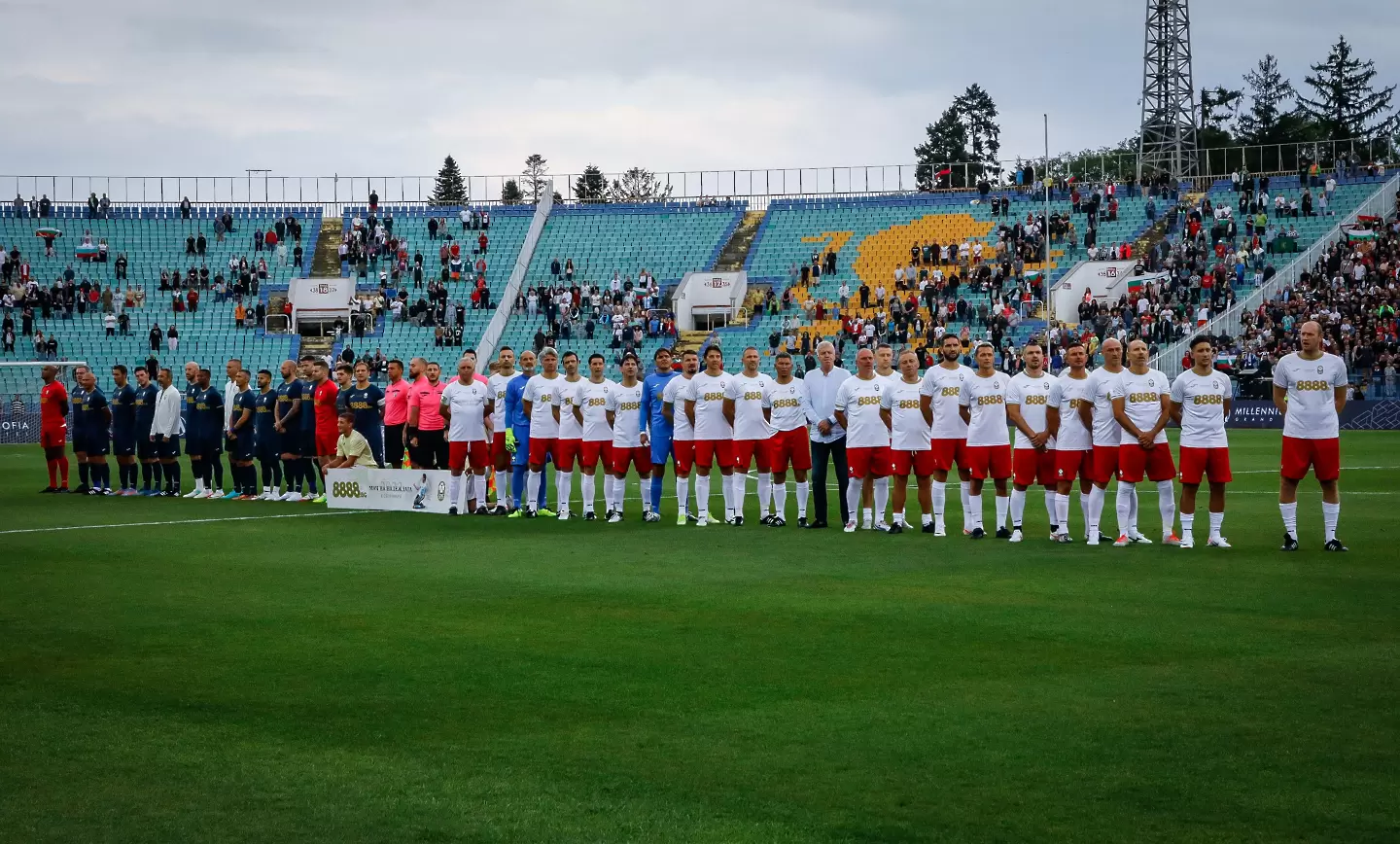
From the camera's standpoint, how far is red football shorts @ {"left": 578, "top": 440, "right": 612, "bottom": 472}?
61.3ft

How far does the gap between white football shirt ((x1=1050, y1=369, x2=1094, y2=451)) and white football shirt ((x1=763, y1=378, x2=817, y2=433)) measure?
130 inches

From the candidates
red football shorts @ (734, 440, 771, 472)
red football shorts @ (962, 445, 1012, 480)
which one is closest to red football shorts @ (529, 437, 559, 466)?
red football shorts @ (734, 440, 771, 472)

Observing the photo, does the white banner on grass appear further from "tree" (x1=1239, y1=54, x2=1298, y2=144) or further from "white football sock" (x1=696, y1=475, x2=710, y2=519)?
"tree" (x1=1239, y1=54, x2=1298, y2=144)

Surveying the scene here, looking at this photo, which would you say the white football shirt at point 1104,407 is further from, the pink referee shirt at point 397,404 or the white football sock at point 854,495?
the pink referee shirt at point 397,404

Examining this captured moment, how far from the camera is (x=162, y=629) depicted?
1009 cm

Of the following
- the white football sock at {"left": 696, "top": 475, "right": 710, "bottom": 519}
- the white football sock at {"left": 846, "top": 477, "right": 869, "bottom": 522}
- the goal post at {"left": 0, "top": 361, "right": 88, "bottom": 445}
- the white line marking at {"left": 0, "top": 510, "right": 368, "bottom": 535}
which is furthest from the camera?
the goal post at {"left": 0, "top": 361, "right": 88, "bottom": 445}

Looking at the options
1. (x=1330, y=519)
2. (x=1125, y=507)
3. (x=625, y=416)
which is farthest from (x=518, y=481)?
(x=1330, y=519)

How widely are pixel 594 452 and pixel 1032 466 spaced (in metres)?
5.76

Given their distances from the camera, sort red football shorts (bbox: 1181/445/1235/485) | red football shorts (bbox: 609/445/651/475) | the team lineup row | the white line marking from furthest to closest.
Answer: red football shorts (bbox: 609/445/651/475) → the white line marking → the team lineup row → red football shorts (bbox: 1181/445/1235/485)

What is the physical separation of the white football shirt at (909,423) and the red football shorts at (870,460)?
0.69 feet

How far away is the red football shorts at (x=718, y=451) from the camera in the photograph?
18.2 m

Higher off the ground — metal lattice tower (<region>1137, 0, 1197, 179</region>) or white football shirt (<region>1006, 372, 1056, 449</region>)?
metal lattice tower (<region>1137, 0, 1197, 179</region>)

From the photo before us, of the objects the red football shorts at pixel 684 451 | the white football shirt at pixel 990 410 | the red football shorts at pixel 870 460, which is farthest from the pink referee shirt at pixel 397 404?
the white football shirt at pixel 990 410

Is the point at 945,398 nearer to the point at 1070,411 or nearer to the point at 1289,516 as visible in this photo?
the point at 1070,411
